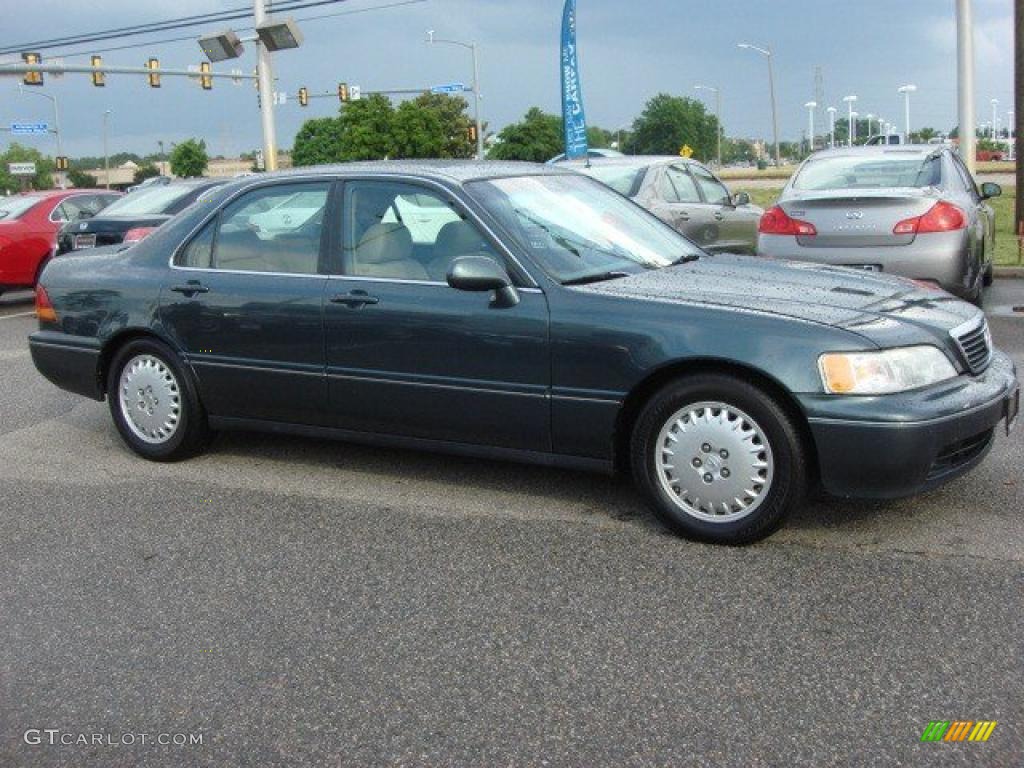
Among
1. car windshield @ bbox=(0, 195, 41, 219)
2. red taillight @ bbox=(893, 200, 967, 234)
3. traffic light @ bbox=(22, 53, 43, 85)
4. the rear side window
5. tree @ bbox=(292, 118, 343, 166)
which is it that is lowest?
red taillight @ bbox=(893, 200, 967, 234)

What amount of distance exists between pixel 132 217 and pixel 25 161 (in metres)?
108

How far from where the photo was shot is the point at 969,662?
3.43 m

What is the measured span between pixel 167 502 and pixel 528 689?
265cm

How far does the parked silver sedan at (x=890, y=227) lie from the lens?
8.84 m

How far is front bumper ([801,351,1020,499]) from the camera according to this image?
13.7 feet

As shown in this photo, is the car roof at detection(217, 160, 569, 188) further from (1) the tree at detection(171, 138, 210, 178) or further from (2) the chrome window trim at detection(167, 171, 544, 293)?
(1) the tree at detection(171, 138, 210, 178)

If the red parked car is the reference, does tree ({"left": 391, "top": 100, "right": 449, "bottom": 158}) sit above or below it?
above

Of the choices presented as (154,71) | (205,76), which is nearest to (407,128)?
(205,76)

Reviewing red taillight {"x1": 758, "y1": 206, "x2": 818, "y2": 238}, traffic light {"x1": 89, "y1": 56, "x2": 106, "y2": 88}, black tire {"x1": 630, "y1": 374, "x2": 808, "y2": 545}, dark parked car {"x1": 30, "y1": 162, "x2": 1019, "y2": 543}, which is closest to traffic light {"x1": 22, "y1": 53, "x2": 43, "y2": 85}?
traffic light {"x1": 89, "y1": 56, "x2": 106, "y2": 88}

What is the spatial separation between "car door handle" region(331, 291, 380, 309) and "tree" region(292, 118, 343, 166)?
82215 mm

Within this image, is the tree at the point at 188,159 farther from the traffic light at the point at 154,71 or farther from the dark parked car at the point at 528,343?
the dark parked car at the point at 528,343

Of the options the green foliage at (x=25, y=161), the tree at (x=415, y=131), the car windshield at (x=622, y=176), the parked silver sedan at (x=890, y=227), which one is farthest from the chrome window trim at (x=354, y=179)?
the green foliage at (x=25, y=161)

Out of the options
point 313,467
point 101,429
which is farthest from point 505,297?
point 101,429

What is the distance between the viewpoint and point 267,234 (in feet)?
18.8
